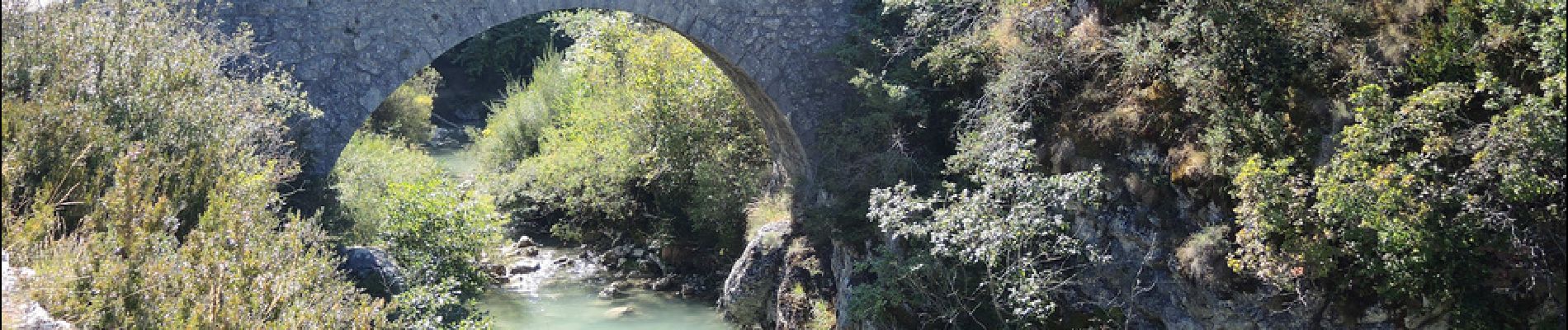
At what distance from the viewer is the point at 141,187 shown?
19.9 ft

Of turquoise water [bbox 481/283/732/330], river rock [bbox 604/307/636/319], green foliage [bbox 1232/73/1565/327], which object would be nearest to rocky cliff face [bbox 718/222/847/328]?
turquoise water [bbox 481/283/732/330]

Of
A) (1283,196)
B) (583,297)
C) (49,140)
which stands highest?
(49,140)

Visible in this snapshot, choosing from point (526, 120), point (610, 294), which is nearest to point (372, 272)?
point (610, 294)

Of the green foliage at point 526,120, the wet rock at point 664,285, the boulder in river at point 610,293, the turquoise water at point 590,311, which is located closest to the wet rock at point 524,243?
the turquoise water at point 590,311

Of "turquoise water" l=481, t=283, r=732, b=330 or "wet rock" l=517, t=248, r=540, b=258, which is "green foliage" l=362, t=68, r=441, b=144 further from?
"turquoise water" l=481, t=283, r=732, b=330

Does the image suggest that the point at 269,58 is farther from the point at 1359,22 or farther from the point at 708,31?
the point at 1359,22

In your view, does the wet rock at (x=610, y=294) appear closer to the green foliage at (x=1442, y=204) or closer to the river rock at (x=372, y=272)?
the river rock at (x=372, y=272)

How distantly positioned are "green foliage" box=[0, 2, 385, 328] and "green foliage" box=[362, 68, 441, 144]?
10.8 meters

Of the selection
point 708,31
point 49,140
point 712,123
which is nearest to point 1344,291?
point 708,31

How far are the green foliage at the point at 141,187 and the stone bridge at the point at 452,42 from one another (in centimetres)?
→ 119

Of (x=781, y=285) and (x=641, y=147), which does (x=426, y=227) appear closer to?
(x=781, y=285)

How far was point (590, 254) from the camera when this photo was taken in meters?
14.9

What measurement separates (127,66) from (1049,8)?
5689mm

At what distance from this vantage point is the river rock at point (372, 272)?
884 centimetres
